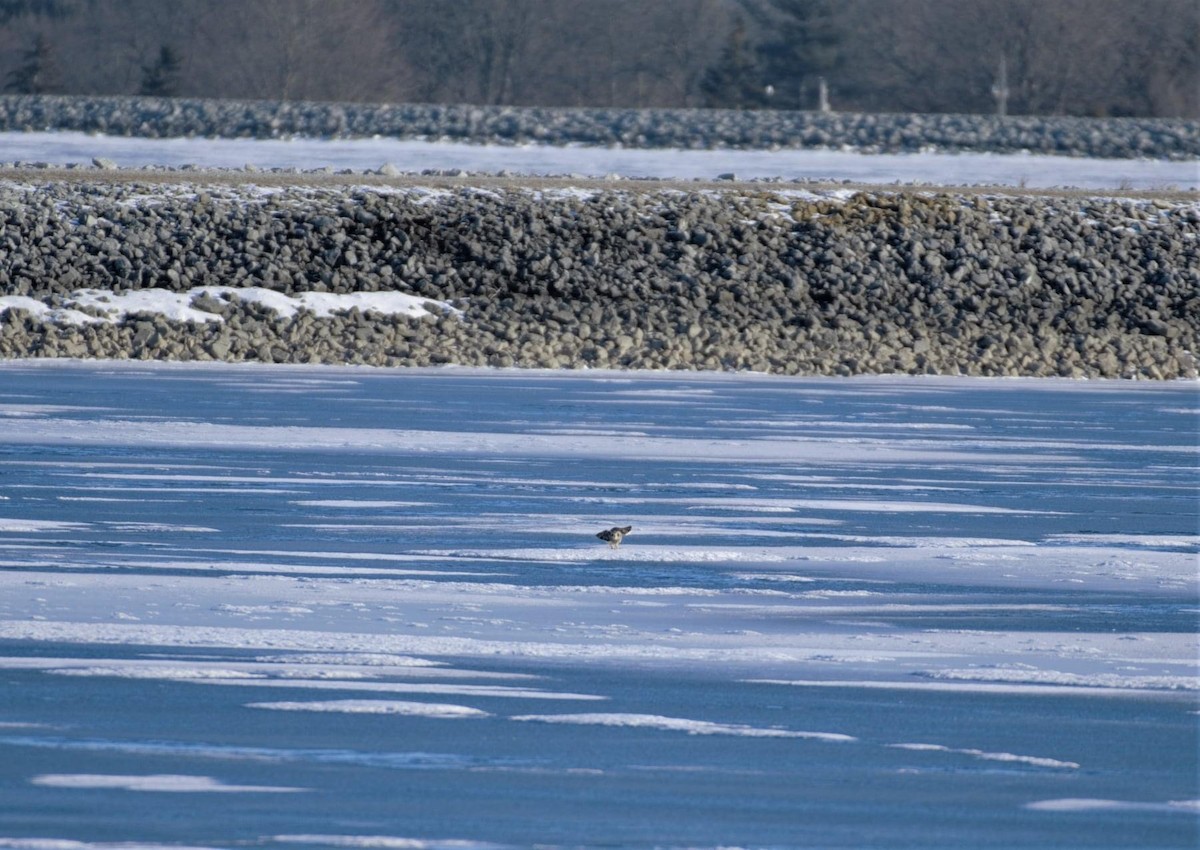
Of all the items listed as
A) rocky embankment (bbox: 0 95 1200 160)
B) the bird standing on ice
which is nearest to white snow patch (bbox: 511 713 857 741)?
the bird standing on ice

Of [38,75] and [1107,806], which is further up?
[38,75]

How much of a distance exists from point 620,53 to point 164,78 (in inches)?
664

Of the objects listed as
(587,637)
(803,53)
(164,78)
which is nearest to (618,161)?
(587,637)

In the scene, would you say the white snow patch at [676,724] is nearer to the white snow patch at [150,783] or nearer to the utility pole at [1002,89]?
the white snow patch at [150,783]

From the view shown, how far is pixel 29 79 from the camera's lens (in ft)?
189

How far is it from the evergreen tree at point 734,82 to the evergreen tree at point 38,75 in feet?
60.8

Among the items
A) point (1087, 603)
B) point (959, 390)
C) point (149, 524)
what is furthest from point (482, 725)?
point (959, 390)

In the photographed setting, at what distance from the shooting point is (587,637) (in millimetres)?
6555

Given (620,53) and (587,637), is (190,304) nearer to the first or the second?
(587,637)

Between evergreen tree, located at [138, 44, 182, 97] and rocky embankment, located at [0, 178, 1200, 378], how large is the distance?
1275 inches

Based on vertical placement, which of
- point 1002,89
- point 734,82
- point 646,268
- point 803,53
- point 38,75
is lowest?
point 646,268

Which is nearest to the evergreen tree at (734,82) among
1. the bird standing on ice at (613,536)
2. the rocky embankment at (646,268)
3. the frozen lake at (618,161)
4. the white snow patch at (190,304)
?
the frozen lake at (618,161)

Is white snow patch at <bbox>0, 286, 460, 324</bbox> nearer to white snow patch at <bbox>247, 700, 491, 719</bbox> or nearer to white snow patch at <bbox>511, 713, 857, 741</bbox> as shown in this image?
white snow patch at <bbox>247, 700, 491, 719</bbox>

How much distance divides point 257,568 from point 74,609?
3.19 ft
